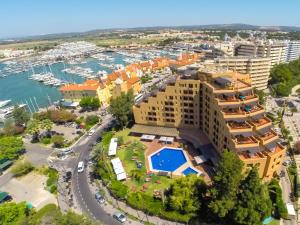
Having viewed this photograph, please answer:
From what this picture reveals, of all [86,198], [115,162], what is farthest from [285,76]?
[86,198]

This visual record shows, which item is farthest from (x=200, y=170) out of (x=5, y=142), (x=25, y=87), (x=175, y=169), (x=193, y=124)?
(x=25, y=87)

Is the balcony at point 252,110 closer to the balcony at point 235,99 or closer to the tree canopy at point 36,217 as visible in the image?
the balcony at point 235,99

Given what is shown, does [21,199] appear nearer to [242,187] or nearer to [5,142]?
[5,142]

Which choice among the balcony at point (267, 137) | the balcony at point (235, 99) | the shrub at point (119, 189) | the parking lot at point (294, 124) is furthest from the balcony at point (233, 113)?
the parking lot at point (294, 124)

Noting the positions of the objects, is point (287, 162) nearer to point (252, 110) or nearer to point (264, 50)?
point (252, 110)

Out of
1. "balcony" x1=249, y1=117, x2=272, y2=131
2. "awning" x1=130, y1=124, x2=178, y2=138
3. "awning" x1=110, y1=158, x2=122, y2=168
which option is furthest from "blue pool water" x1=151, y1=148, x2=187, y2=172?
"balcony" x1=249, y1=117, x2=272, y2=131
